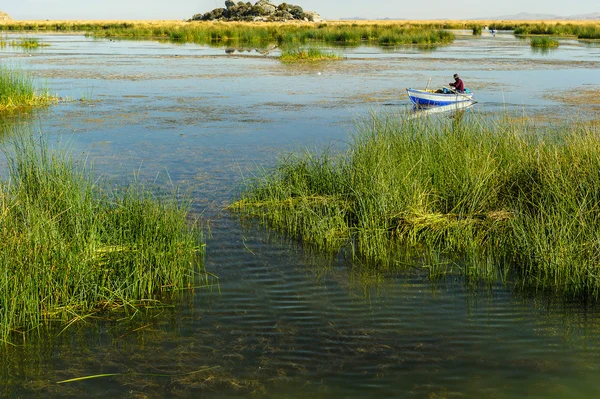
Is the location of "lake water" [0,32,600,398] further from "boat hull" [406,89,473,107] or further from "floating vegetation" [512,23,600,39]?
"floating vegetation" [512,23,600,39]

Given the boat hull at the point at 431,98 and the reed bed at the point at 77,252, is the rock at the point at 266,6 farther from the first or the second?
the reed bed at the point at 77,252

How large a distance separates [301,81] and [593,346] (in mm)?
20566

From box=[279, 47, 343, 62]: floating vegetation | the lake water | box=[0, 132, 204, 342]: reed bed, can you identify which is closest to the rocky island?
box=[279, 47, 343, 62]: floating vegetation

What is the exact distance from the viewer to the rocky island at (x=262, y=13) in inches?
3491

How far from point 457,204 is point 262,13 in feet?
284

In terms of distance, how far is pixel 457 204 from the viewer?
26.7ft

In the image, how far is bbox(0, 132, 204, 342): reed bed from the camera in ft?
18.4

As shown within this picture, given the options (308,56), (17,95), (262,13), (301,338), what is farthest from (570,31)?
(301,338)

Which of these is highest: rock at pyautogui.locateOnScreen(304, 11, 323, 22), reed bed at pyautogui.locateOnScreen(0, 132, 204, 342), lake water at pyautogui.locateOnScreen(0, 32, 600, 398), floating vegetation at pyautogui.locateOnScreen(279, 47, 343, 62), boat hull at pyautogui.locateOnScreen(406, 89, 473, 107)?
rock at pyautogui.locateOnScreen(304, 11, 323, 22)

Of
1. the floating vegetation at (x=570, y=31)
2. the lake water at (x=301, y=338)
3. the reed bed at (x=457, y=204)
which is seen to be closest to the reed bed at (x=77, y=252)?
the lake water at (x=301, y=338)

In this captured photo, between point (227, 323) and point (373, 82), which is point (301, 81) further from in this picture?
point (227, 323)

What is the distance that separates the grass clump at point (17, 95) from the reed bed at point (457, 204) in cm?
996

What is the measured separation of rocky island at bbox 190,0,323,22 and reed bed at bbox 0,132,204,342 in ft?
273

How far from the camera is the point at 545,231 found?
7.14 metres
